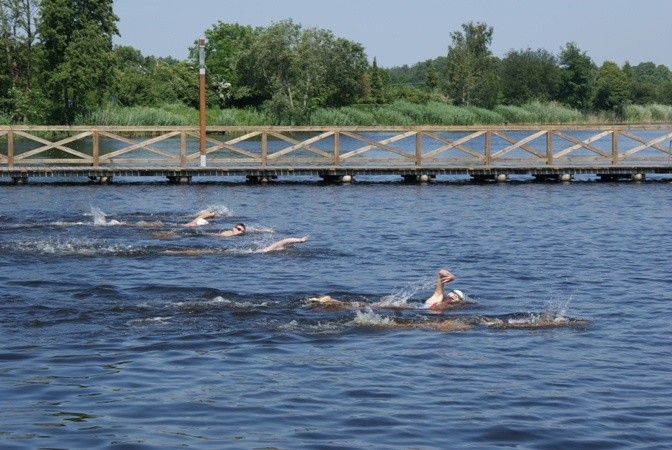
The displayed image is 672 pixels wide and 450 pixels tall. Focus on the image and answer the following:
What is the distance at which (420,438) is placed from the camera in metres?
9.10

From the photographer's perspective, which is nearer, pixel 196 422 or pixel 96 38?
pixel 196 422

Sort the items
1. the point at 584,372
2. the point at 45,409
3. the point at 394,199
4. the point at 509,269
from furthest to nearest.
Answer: the point at 394,199 < the point at 509,269 < the point at 584,372 < the point at 45,409

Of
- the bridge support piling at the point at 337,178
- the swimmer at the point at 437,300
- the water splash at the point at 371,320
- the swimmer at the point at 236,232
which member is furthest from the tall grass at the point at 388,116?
the water splash at the point at 371,320

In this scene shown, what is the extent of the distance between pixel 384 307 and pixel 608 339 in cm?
290

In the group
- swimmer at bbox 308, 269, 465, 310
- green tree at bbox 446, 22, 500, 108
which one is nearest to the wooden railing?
swimmer at bbox 308, 269, 465, 310

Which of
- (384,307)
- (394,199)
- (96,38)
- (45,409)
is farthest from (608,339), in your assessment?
(96,38)

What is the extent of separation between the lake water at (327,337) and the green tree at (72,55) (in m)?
36.2

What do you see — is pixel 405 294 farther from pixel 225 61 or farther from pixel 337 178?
pixel 225 61

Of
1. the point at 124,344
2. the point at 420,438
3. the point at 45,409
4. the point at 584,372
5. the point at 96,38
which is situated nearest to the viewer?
the point at 420,438

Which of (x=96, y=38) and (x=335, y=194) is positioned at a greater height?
(x=96, y=38)

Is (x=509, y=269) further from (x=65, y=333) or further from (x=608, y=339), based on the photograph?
(x=65, y=333)

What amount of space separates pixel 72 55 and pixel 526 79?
52.4 meters

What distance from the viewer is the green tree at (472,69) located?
86375 millimetres

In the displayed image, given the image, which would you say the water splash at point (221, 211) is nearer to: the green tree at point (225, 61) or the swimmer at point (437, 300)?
the swimmer at point (437, 300)
